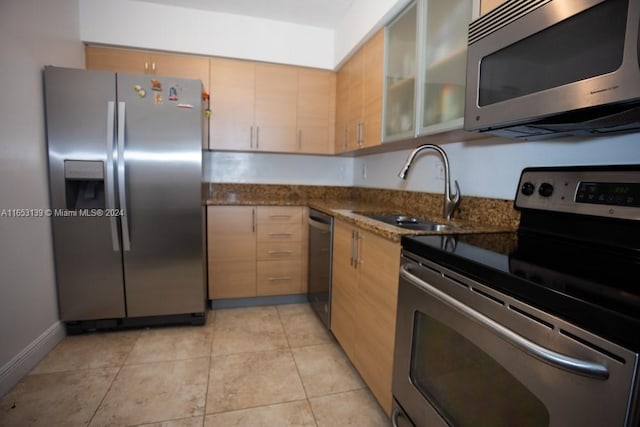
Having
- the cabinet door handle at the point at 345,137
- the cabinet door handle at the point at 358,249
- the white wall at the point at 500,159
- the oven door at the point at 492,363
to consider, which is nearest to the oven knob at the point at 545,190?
the white wall at the point at 500,159

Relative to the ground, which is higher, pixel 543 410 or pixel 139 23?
pixel 139 23

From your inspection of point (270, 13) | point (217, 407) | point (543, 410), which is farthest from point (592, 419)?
point (270, 13)

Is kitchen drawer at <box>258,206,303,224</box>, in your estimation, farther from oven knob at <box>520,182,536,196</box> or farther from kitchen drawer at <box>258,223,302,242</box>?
oven knob at <box>520,182,536,196</box>

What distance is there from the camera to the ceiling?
238 centimetres

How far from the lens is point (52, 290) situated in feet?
6.53

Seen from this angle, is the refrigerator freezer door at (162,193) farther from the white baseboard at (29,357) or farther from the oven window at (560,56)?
the oven window at (560,56)

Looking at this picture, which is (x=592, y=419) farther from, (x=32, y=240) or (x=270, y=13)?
(x=270, y=13)

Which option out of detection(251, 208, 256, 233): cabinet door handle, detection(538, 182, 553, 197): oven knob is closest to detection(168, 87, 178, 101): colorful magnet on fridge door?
detection(251, 208, 256, 233): cabinet door handle

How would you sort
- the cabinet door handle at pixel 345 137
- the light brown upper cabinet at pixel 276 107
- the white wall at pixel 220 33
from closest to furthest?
1. the white wall at pixel 220 33
2. the cabinet door handle at pixel 345 137
3. the light brown upper cabinet at pixel 276 107

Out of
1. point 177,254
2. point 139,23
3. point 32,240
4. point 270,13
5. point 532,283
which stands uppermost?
point 270,13

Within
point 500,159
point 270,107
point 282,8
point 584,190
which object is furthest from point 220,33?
point 584,190

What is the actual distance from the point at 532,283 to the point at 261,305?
234 cm

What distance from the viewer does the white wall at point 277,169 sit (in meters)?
2.94

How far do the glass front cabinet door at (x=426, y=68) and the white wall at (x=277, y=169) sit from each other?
50.3 inches
